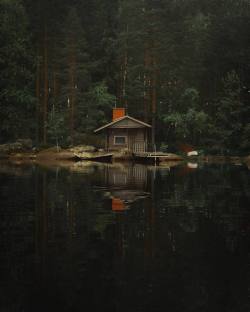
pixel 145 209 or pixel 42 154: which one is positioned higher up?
pixel 42 154

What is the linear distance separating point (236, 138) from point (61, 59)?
81.8 ft

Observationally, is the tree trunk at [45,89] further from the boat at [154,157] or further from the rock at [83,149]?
the boat at [154,157]

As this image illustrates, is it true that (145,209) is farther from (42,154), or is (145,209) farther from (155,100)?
→ (155,100)

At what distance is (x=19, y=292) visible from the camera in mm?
8250

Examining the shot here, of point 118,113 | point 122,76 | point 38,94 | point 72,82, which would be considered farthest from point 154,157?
point 122,76

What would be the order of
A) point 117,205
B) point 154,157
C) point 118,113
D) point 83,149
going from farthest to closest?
point 118,113, point 83,149, point 154,157, point 117,205

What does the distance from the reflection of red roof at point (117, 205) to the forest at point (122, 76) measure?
133 ft

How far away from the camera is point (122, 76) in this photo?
70.2m

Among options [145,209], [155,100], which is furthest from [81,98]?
[145,209]

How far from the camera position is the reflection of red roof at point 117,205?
1774cm

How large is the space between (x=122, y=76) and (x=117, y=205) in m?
53.6

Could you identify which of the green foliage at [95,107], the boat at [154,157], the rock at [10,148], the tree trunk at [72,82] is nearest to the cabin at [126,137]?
the green foliage at [95,107]

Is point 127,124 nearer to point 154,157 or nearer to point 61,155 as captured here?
point 154,157

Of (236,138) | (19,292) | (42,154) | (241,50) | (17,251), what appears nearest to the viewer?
(19,292)
